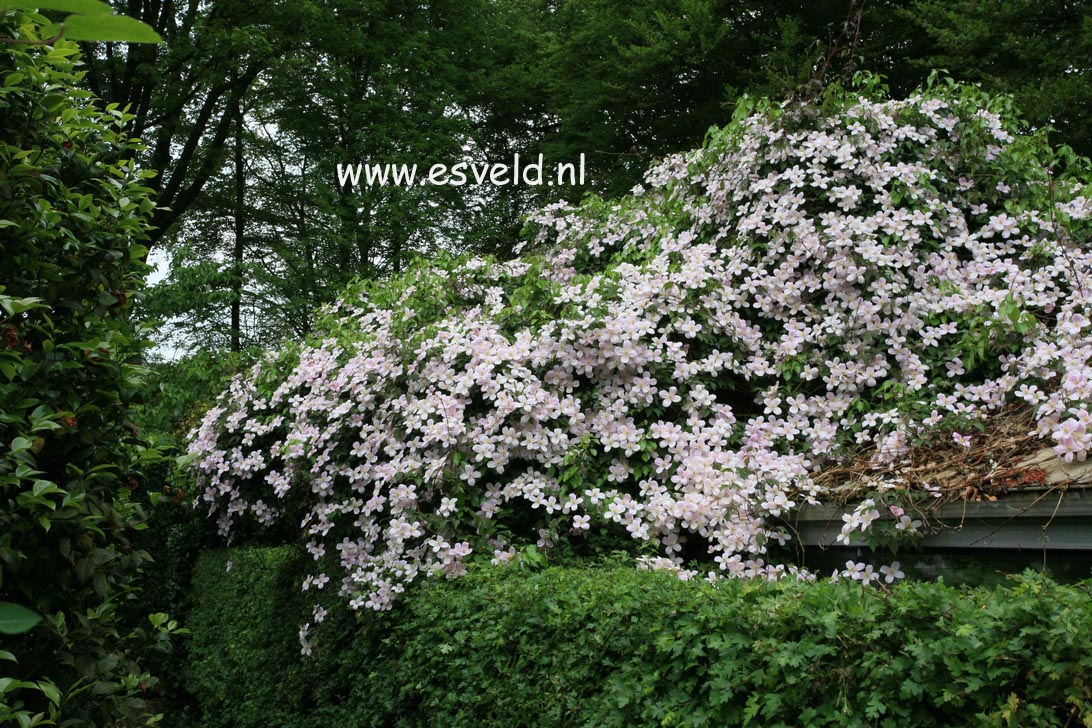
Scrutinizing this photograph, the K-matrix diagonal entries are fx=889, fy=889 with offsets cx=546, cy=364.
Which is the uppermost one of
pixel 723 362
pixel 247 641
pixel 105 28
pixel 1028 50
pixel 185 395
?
pixel 1028 50

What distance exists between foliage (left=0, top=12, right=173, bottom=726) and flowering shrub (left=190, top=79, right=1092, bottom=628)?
6.15 ft

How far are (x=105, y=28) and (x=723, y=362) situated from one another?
4.79 m

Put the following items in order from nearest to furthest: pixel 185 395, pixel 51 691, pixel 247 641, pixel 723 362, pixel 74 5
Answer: pixel 74 5, pixel 51 691, pixel 723 362, pixel 247 641, pixel 185 395

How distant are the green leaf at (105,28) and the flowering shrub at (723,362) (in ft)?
12.2

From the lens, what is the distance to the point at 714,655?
2.56 m

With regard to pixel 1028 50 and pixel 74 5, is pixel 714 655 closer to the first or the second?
pixel 74 5

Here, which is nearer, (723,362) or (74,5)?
(74,5)

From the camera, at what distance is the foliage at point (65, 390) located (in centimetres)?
235

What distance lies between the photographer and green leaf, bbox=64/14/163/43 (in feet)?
2.05

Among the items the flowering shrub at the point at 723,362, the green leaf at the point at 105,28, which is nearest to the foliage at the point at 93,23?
the green leaf at the point at 105,28

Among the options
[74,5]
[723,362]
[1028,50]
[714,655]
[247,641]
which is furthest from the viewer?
[1028,50]

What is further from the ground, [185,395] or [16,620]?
[16,620]

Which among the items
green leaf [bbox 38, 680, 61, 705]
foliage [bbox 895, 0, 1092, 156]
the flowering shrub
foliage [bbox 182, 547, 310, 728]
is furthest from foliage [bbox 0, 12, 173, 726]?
foliage [bbox 895, 0, 1092, 156]

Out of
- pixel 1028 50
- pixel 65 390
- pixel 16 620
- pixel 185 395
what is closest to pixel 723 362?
pixel 65 390
